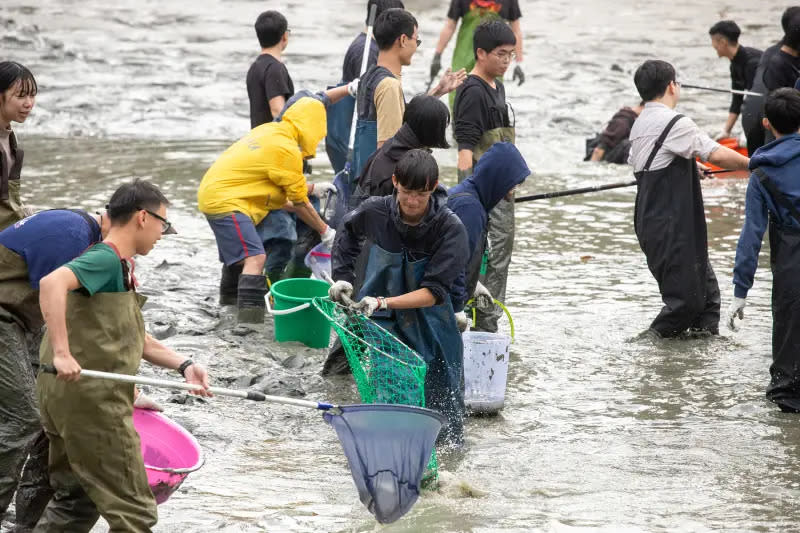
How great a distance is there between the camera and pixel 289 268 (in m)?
8.73

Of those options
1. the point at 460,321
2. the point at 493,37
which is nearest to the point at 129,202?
the point at 460,321

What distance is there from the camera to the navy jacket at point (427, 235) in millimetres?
5105

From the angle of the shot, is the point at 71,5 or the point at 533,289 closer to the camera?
the point at 533,289

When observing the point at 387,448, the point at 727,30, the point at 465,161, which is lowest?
the point at 387,448

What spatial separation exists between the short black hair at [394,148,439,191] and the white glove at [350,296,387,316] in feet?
1.63

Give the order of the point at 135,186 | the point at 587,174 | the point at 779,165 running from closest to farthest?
the point at 135,186
the point at 779,165
the point at 587,174

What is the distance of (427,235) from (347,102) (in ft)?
13.5

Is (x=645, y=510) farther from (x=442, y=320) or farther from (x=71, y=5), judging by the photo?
(x=71, y=5)

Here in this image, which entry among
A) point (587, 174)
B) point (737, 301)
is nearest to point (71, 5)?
point (587, 174)

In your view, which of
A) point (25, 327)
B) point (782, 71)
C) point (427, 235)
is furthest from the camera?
point (782, 71)

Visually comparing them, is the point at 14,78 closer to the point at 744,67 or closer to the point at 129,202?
the point at 129,202

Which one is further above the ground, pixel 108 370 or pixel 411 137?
pixel 411 137

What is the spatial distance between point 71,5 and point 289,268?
44.4 ft

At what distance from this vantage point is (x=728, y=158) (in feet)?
22.9
